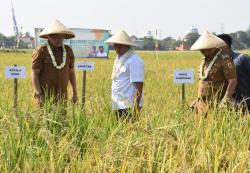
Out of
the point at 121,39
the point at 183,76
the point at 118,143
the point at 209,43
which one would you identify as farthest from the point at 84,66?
the point at 118,143

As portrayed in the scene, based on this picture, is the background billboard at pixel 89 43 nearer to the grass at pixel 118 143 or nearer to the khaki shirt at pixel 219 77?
the khaki shirt at pixel 219 77

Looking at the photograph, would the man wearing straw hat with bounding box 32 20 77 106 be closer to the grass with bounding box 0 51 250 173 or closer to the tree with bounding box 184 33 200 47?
the grass with bounding box 0 51 250 173

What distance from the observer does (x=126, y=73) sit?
4215 millimetres

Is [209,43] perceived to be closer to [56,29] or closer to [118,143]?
[56,29]

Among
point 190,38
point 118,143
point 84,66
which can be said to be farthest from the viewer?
point 190,38

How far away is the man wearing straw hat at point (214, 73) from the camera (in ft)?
12.7

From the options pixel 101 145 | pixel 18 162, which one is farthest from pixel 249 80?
pixel 18 162

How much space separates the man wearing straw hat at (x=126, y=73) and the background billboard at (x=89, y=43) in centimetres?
2494

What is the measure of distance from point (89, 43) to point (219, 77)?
26.2 meters

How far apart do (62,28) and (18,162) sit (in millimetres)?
2143

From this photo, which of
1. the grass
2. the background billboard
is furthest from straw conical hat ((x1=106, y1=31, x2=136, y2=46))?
the background billboard

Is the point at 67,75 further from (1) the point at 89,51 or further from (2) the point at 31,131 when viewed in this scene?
(1) the point at 89,51

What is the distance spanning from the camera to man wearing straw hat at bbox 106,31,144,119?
4.12m

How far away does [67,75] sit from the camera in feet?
14.5
